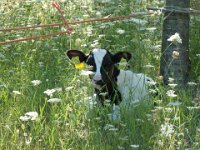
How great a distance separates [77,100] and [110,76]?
1.89 feet

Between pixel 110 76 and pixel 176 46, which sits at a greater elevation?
pixel 176 46

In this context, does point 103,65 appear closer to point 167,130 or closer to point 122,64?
point 122,64

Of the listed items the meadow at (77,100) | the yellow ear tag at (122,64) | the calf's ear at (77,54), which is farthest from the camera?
the calf's ear at (77,54)

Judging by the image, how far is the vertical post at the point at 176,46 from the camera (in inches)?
220

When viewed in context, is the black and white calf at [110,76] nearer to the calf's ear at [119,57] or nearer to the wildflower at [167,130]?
the calf's ear at [119,57]

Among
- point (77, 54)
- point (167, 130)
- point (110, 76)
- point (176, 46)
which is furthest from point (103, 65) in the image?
point (167, 130)

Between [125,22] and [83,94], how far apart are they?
7.92 feet

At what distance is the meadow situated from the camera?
13.6ft

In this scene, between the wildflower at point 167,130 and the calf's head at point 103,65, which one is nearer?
the wildflower at point 167,130

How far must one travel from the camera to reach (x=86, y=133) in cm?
431

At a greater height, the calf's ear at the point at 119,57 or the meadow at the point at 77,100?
the calf's ear at the point at 119,57

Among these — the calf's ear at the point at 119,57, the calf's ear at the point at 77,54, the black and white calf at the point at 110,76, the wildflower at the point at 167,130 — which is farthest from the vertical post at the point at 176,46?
the wildflower at the point at 167,130

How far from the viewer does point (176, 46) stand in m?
5.66

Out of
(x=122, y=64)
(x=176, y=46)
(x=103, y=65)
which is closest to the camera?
(x=122, y=64)
